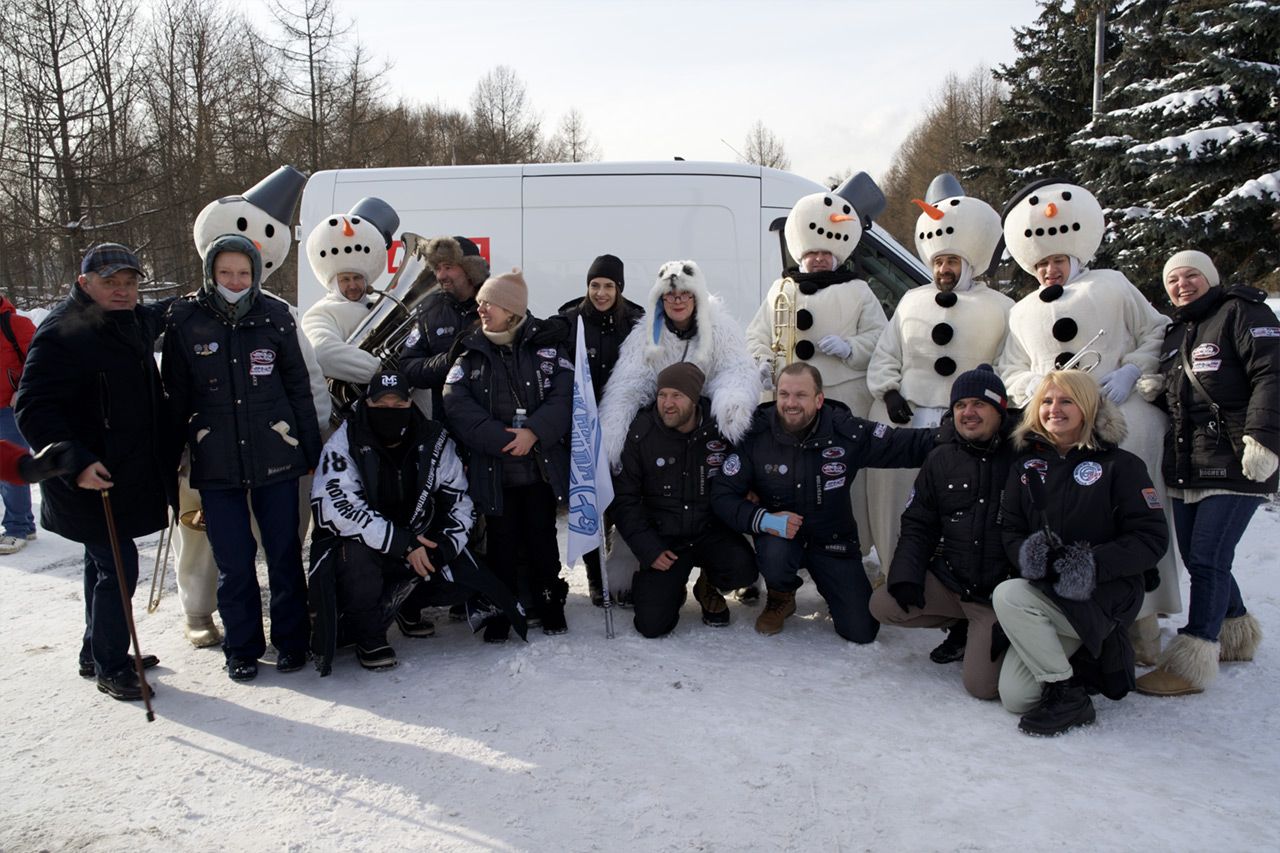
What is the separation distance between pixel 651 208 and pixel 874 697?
397 centimetres

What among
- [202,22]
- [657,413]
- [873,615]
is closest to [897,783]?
[873,615]

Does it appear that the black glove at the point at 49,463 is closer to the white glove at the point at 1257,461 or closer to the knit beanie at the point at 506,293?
the knit beanie at the point at 506,293

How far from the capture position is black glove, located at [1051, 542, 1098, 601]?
3.32m

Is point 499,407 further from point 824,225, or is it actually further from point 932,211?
point 932,211

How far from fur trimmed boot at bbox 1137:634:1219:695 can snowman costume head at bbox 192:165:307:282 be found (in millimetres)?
4661

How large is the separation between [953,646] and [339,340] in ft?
11.7

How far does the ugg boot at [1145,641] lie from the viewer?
4.02 metres

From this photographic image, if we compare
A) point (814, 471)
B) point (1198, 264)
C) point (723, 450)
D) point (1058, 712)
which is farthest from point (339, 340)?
point (1198, 264)

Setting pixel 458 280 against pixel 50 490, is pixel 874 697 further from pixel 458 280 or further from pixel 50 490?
pixel 50 490

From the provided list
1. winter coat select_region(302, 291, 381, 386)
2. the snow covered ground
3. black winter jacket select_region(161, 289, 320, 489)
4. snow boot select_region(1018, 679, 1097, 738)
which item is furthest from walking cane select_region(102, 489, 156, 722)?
snow boot select_region(1018, 679, 1097, 738)

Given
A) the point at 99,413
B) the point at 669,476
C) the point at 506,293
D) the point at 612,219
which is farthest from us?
the point at 612,219

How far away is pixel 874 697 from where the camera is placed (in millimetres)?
3656

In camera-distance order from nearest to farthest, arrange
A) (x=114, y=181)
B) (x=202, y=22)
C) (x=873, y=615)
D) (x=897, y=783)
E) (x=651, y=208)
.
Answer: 1. (x=897, y=783)
2. (x=873, y=615)
3. (x=651, y=208)
4. (x=114, y=181)
5. (x=202, y=22)

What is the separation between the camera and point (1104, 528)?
11.4ft
